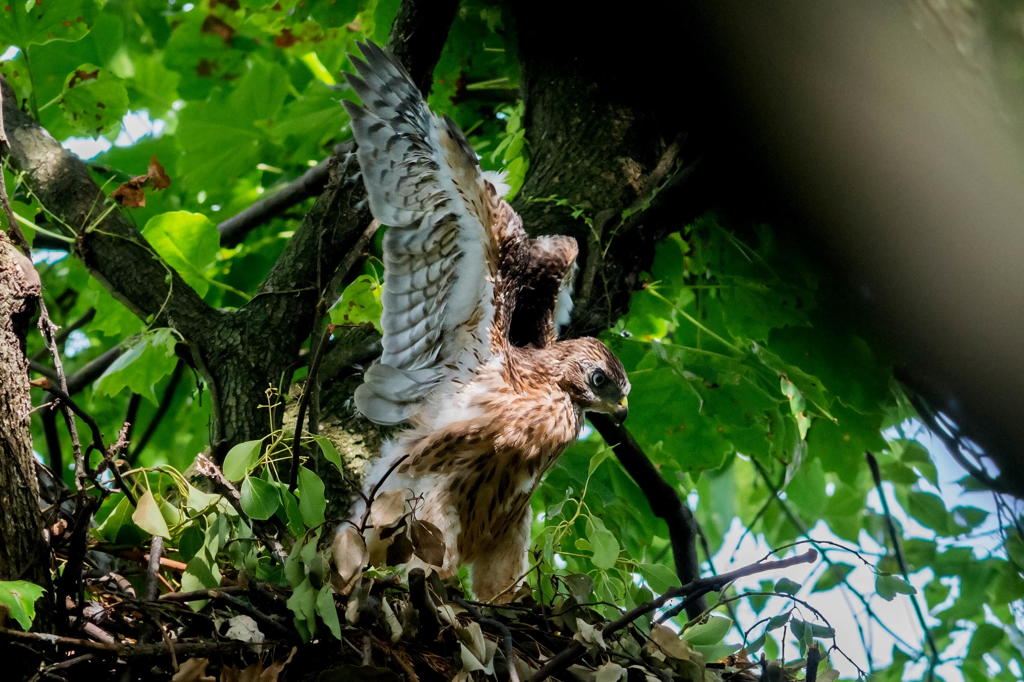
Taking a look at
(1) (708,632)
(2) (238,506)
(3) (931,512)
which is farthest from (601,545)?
(3) (931,512)

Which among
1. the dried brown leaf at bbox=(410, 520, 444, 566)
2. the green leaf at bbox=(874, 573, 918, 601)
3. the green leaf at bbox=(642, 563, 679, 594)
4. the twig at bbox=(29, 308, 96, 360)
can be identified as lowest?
the twig at bbox=(29, 308, 96, 360)

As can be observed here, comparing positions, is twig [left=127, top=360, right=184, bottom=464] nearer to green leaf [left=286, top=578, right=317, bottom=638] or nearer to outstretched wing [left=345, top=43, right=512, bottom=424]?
outstretched wing [left=345, top=43, right=512, bottom=424]

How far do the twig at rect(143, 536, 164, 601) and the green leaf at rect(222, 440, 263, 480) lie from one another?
195 millimetres

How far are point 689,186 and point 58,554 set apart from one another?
2.08 metres

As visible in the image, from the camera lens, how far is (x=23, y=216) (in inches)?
125

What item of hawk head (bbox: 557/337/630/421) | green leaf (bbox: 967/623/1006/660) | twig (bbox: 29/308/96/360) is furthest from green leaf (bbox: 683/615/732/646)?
twig (bbox: 29/308/96/360)

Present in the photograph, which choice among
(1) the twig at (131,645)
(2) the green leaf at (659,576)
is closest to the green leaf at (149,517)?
(1) the twig at (131,645)

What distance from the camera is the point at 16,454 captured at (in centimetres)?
167

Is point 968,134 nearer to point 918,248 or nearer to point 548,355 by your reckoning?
point 918,248

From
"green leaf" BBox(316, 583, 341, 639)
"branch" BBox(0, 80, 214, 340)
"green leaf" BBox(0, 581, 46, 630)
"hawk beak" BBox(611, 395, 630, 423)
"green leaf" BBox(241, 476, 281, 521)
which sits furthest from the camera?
"hawk beak" BBox(611, 395, 630, 423)

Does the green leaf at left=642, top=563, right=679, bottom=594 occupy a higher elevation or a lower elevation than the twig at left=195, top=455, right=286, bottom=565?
higher

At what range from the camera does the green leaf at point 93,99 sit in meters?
3.45

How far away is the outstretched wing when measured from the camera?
8.75ft

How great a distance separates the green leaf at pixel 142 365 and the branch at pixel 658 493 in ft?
4.35
